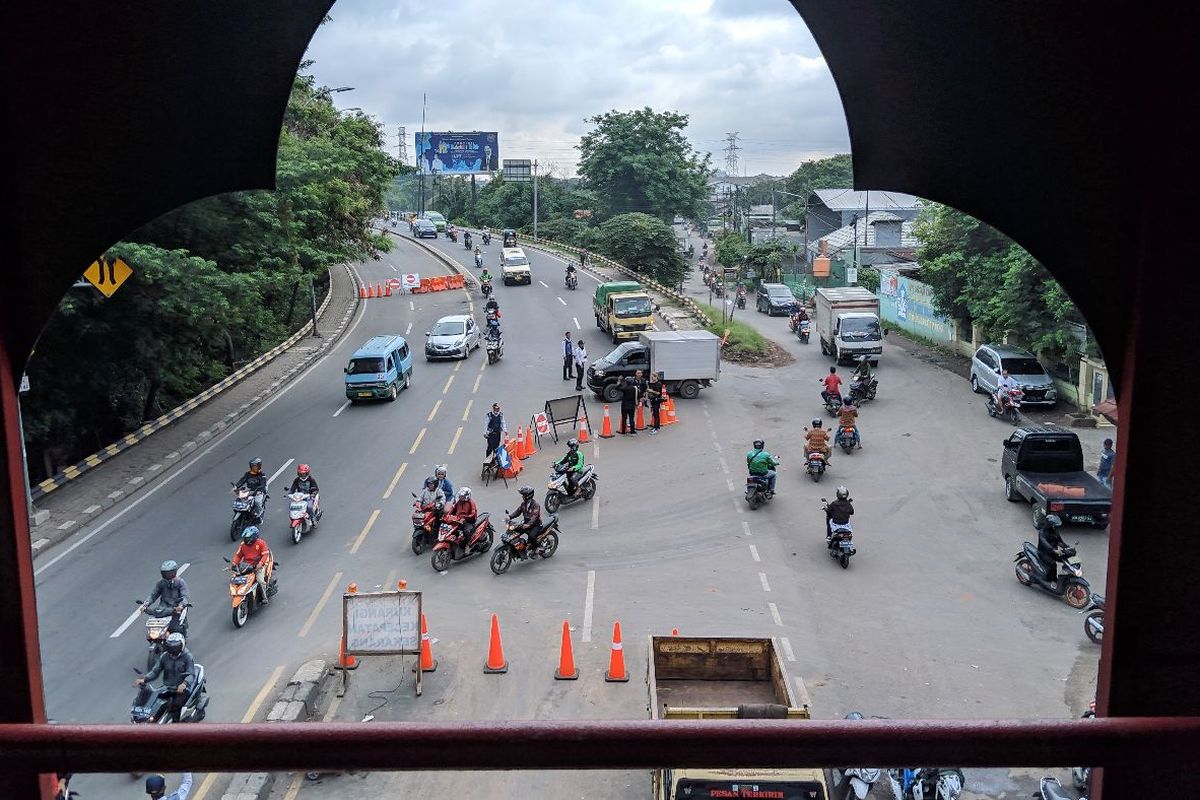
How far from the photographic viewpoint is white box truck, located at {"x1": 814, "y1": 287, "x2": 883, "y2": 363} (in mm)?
28891

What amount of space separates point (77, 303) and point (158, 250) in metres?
1.73

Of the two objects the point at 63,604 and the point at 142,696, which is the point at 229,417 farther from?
the point at 142,696

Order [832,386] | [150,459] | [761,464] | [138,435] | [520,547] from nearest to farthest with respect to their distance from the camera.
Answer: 1. [520,547]
2. [761,464]
3. [150,459]
4. [138,435]
5. [832,386]

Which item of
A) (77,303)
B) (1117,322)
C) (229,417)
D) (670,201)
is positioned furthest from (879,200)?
(1117,322)

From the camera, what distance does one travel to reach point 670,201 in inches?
2260

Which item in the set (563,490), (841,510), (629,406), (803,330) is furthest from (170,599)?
(803,330)

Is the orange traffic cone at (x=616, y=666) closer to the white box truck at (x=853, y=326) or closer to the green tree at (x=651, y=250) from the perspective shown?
the white box truck at (x=853, y=326)

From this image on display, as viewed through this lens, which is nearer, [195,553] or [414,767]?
[414,767]

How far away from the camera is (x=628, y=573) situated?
47.1 ft

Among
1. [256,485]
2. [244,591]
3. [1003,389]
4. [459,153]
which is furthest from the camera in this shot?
[459,153]

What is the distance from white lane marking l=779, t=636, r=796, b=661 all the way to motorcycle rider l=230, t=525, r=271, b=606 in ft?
21.6

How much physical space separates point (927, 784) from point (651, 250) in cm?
3901

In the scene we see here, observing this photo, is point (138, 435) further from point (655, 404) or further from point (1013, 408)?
point (1013, 408)

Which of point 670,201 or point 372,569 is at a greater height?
point 670,201
